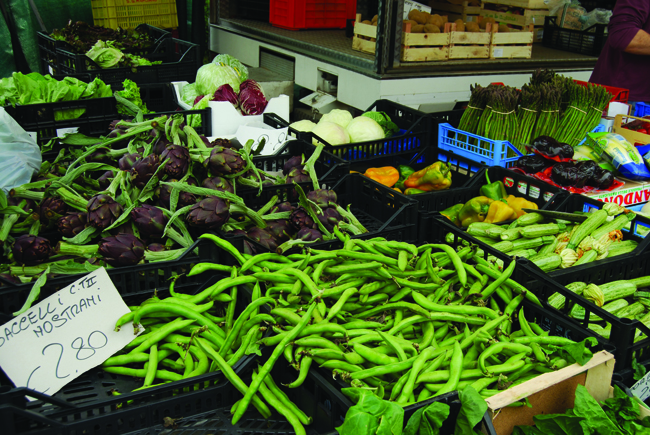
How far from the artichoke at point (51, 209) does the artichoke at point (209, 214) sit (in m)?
0.54

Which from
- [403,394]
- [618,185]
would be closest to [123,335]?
[403,394]

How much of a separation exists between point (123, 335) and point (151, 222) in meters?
0.47

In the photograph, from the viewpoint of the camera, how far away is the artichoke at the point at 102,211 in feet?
6.30

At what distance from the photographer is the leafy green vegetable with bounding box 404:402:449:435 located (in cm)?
121

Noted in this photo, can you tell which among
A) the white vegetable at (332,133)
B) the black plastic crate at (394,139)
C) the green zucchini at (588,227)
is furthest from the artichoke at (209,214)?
the white vegetable at (332,133)

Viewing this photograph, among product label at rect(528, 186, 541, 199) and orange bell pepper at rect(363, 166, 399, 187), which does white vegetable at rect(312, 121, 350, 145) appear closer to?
orange bell pepper at rect(363, 166, 399, 187)

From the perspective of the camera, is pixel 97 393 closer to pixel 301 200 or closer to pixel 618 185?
pixel 301 200

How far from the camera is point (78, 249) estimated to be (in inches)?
73.4

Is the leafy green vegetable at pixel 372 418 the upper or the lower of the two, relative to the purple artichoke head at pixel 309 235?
lower

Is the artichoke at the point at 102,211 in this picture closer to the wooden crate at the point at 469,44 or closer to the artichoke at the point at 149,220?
the artichoke at the point at 149,220

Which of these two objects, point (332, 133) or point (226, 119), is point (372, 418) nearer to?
point (332, 133)

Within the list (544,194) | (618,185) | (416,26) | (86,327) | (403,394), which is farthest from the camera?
(416,26)

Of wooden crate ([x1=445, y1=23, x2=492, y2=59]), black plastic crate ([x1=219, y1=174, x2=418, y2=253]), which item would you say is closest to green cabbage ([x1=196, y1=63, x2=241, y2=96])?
wooden crate ([x1=445, y1=23, x2=492, y2=59])

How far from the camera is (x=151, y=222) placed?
191 centimetres
